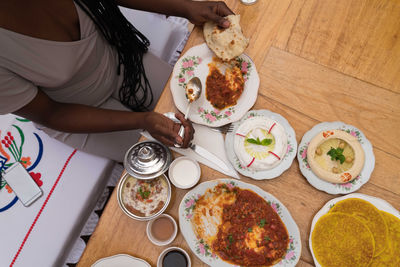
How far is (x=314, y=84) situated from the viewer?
4.09 feet

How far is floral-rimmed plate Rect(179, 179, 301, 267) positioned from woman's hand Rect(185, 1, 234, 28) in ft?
2.60

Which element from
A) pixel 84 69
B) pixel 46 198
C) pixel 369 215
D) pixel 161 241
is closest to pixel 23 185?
pixel 46 198

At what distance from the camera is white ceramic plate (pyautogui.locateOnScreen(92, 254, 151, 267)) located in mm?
1076

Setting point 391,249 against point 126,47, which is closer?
point 391,249

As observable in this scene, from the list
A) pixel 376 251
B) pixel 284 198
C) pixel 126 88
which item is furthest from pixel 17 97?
pixel 376 251

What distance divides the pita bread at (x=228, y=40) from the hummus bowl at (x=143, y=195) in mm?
662

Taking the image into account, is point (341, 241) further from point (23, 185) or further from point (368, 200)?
point (23, 185)

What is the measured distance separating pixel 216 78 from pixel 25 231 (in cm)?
158

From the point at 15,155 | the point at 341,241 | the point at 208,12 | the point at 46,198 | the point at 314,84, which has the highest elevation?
the point at 208,12

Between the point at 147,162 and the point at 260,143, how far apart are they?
512mm

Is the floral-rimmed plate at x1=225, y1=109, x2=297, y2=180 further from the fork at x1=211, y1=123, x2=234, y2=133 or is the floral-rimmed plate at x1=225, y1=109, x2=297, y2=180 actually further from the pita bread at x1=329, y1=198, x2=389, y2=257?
the pita bread at x1=329, y1=198, x2=389, y2=257

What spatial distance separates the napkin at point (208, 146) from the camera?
3.86 feet

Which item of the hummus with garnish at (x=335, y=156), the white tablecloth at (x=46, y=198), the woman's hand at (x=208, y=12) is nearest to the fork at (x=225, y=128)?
the hummus with garnish at (x=335, y=156)

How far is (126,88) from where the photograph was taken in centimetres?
164
